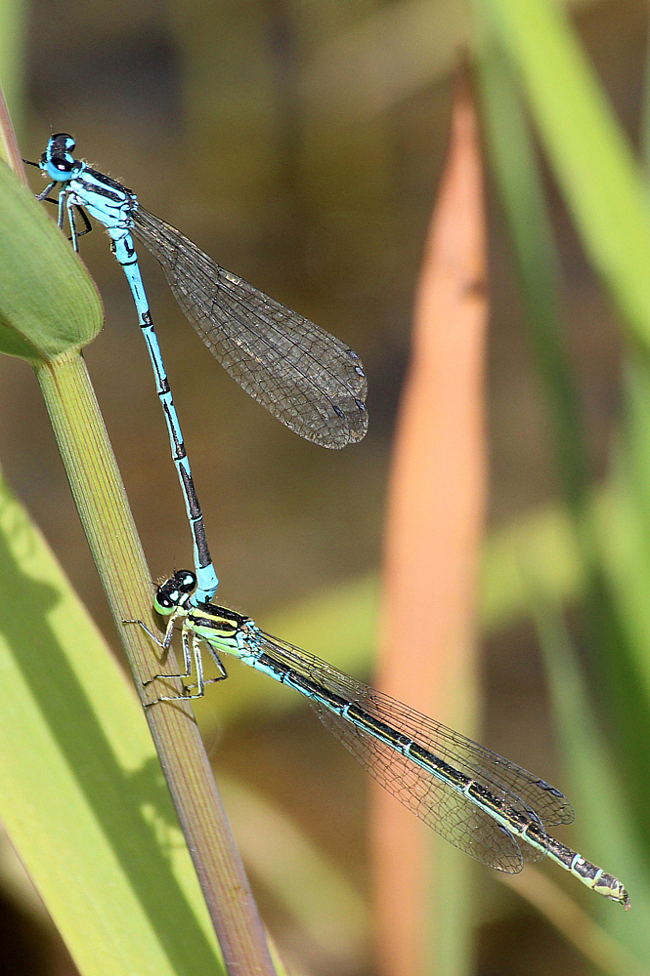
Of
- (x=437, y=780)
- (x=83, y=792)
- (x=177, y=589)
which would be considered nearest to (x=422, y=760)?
(x=437, y=780)

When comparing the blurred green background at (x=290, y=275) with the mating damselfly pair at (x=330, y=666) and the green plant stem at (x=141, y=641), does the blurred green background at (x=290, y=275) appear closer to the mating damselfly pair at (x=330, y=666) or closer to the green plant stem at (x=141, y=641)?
the mating damselfly pair at (x=330, y=666)

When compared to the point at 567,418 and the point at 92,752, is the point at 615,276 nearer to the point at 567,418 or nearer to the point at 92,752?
the point at 567,418

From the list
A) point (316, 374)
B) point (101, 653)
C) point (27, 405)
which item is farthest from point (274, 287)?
point (101, 653)

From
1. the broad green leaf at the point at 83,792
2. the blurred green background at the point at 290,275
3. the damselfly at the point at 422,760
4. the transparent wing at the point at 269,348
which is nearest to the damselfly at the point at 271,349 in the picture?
the transparent wing at the point at 269,348

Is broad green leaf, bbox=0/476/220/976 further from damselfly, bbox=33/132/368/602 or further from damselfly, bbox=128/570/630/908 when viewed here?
damselfly, bbox=33/132/368/602

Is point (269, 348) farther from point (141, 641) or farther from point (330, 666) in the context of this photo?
point (141, 641)

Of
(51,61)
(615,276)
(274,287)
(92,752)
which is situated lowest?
(92,752)
